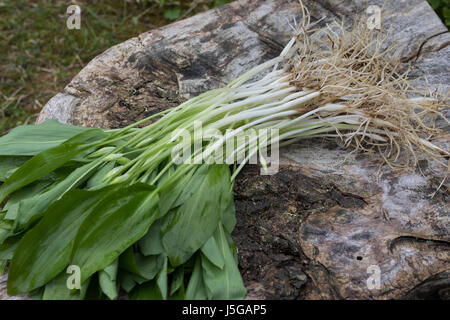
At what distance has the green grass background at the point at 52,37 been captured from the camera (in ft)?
9.28

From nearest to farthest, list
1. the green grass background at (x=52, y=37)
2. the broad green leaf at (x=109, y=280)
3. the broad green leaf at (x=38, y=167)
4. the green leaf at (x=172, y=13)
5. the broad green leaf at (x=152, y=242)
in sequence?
1. the broad green leaf at (x=109, y=280)
2. the broad green leaf at (x=152, y=242)
3. the broad green leaf at (x=38, y=167)
4. the green grass background at (x=52, y=37)
5. the green leaf at (x=172, y=13)

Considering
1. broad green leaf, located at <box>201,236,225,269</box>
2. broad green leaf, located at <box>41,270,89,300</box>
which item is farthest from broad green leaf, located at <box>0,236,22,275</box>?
broad green leaf, located at <box>201,236,225,269</box>

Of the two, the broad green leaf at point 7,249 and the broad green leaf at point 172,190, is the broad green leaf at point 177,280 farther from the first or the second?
the broad green leaf at point 7,249

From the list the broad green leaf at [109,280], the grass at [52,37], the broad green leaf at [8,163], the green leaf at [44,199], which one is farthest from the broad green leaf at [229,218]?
the grass at [52,37]

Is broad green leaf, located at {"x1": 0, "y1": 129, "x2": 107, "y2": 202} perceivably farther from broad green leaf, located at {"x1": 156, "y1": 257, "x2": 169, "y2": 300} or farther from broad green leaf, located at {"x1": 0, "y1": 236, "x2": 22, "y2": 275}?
broad green leaf, located at {"x1": 156, "y1": 257, "x2": 169, "y2": 300}

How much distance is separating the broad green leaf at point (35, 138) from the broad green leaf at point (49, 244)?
1.24ft

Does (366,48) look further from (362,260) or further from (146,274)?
(146,274)

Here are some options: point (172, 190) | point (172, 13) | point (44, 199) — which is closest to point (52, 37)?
point (172, 13)

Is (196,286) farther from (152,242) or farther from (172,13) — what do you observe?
(172,13)

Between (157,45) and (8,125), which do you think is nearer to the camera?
(157,45)

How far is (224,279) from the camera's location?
1153 millimetres

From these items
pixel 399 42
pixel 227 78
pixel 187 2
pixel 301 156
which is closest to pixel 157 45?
pixel 227 78

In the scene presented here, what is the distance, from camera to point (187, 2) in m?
3.20

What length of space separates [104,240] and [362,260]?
0.67 metres
